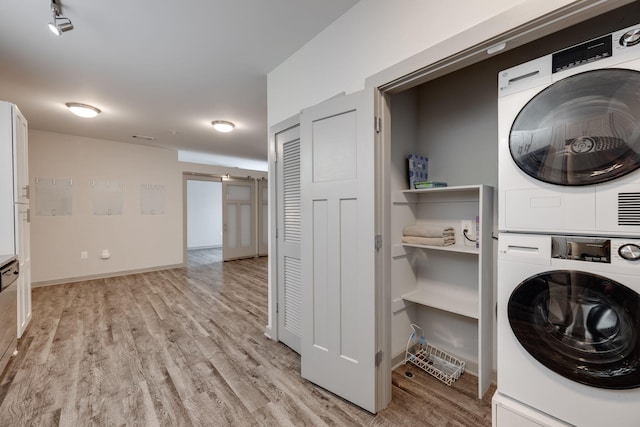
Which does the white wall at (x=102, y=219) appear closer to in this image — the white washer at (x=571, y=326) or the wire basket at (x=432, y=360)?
the wire basket at (x=432, y=360)

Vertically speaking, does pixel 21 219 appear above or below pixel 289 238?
above

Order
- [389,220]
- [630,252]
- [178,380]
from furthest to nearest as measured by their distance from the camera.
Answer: [178,380], [389,220], [630,252]

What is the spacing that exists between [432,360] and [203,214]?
27.6ft

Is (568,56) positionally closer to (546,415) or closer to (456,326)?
(546,415)

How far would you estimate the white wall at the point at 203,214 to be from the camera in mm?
8719

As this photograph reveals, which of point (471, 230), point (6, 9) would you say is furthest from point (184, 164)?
point (471, 230)

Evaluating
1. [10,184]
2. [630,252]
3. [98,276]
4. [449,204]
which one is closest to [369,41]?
[449,204]

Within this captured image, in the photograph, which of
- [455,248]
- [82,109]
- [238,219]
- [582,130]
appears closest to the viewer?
[582,130]

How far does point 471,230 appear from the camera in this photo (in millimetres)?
2045

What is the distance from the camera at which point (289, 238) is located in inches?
97.0

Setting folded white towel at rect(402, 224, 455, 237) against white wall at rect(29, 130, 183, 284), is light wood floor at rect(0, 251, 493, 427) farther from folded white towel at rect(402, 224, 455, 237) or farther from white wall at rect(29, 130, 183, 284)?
white wall at rect(29, 130, 183, 284)

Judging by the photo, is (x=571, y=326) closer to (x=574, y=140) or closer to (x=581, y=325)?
(x=581, y=325)

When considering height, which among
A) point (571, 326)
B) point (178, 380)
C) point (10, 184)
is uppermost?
point (10, 184)

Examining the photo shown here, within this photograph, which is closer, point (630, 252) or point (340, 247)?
point (630, 252)
